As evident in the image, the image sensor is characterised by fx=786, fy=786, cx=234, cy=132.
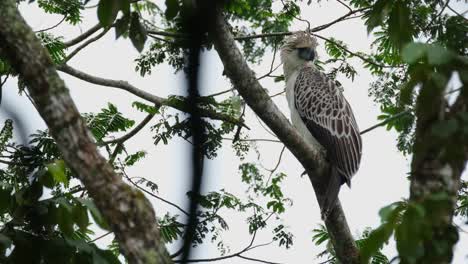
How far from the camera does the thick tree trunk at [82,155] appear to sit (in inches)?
93.4

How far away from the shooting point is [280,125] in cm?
411

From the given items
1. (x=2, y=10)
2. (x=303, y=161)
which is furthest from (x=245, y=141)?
(x=2, y=10)

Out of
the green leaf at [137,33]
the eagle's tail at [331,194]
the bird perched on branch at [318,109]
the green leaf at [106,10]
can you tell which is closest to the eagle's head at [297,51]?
the bird perched on branch at [318,109]

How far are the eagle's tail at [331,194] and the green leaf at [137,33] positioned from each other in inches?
79.3

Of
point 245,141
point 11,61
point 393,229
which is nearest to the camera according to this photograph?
point 393,229

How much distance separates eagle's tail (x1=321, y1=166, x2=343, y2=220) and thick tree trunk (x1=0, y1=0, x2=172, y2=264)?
83.9 inches

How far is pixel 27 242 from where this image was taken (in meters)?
2.94

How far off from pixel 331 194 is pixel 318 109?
4.39 feet

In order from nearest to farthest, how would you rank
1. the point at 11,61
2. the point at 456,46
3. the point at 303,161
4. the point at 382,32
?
the point at 11,61 < the point at 456,46 < the point at 303,161 < the point at 382,32

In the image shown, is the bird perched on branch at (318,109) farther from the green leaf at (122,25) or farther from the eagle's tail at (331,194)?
the green leaf at (122,25)

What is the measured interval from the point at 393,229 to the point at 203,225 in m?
2.68

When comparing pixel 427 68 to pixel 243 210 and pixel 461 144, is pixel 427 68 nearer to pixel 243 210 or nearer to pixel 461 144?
pixel 461 144

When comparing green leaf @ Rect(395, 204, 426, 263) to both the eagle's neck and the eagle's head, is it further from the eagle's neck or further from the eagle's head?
the eagle's neck

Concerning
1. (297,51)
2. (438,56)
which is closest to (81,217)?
(438,56)
